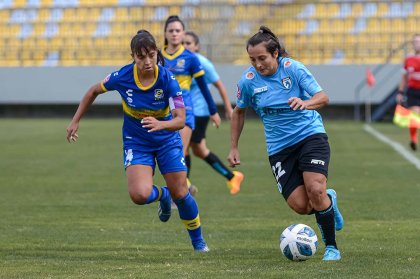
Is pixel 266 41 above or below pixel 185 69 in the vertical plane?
above

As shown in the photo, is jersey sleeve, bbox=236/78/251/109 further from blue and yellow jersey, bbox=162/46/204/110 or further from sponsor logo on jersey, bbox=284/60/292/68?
blue and yellow jersey, bbox=162/46/204/110

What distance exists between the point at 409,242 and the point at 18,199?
5631 mm

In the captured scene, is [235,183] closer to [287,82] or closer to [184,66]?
[184,66]

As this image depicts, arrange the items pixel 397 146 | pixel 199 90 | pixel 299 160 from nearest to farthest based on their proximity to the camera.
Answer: pixel 299 160 < pixel 199 90 < pixel 397 146

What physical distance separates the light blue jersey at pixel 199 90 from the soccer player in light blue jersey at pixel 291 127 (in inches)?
169

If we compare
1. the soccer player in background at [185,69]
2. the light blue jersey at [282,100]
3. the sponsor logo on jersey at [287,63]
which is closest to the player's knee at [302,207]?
the light blue jersey at [282,100]

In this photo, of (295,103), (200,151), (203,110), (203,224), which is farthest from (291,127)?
(200,151)

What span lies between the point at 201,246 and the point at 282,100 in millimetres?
1427

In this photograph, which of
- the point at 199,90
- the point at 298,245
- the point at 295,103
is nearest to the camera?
the point at 295,103

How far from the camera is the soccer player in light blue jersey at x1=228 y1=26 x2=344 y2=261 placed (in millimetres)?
7133

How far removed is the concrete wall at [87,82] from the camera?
33.5m

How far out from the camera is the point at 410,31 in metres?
35.1

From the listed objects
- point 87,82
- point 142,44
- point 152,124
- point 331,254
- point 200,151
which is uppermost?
point 142,44

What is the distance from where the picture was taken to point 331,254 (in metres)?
7.07
